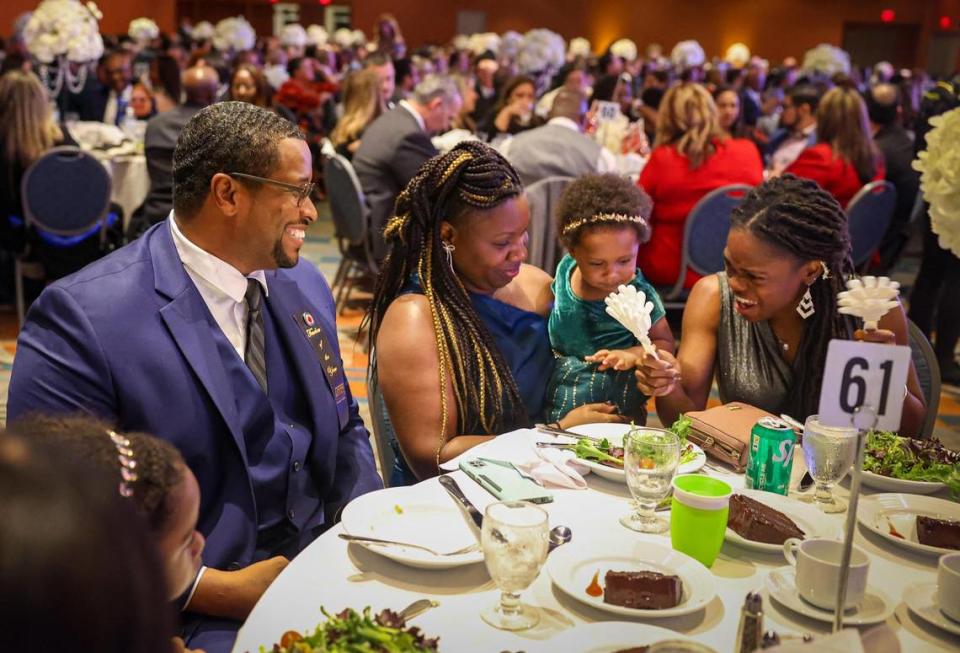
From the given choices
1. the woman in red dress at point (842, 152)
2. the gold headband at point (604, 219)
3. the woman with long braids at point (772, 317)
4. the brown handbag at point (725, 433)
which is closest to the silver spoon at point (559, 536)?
the brown handbag at point (725, 433)

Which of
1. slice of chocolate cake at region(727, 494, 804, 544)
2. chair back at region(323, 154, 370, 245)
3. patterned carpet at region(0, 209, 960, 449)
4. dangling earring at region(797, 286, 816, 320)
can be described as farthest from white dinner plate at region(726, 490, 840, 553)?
chair back at region(323, 154, 370, 245)

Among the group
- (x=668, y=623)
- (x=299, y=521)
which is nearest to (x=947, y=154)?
(x=668, y=623)

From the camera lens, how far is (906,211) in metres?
6.25

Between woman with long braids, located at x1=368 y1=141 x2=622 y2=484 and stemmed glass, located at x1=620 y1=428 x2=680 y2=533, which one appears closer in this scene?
stemmed glass, located at x1=620 y1=428 x2=680 y2=533

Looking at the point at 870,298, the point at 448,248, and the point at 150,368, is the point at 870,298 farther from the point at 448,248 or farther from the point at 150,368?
the point at 150,368

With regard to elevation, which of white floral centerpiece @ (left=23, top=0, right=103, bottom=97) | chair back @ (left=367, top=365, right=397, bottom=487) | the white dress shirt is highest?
white floral centerpiece @ (left=23, top=0, right=103, bottom=97)

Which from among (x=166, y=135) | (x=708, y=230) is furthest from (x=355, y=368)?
(x=708, y=230)

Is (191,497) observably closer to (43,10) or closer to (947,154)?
(947,154)

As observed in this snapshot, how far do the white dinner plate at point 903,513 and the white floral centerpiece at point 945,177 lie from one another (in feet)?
1.52

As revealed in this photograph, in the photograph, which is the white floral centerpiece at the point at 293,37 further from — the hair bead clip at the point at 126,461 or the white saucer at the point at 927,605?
the hair bead clip at the point at 126,461

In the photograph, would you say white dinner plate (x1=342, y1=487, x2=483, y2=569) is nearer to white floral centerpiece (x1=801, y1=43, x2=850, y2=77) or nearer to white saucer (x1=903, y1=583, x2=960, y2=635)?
white saucer (x1=903, y1=583, x2=960, y2=635)

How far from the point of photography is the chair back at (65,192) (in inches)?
206

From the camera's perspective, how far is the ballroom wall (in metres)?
23.6

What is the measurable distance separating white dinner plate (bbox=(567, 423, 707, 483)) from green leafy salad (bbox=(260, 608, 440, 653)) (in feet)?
2.01
